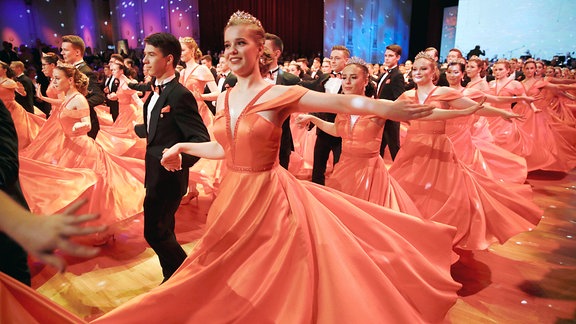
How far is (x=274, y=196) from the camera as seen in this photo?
205cm

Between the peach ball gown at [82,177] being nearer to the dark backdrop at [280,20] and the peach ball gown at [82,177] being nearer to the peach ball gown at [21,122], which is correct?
the peach ball gown at [21,122]

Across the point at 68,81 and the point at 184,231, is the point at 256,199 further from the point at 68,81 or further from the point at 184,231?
the point at 68,81

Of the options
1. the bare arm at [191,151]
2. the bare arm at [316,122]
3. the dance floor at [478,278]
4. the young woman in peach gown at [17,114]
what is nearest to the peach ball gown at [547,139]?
the dance floor at [478,278]

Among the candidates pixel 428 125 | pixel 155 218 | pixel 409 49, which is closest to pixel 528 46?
pixel 409 49

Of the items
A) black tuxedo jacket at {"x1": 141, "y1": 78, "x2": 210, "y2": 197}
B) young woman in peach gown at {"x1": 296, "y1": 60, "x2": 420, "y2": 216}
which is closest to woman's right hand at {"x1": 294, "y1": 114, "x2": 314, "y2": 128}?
young woman in peach gown at {"x1": 296, "y1": 60, "x2": 420, "y2": 216}

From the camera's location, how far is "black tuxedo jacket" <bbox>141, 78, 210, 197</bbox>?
2.64 m

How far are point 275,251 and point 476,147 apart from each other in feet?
12.0

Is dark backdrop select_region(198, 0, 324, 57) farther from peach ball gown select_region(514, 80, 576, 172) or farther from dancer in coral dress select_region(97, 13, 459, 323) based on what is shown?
dancer in coral dress select_region(97, 13, 459, 323)

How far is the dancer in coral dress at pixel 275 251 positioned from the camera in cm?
192

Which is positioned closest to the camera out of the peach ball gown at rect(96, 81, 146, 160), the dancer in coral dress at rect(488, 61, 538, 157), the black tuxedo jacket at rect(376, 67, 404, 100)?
the black tuxedo jacket at rect(376, 67, 404, 100)

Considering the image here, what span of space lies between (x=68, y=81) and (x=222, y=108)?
7.75 ft

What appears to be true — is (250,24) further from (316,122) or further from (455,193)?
(455,193)

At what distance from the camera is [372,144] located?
323 centimetres

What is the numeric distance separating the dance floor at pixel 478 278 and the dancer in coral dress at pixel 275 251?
3.38 feet
